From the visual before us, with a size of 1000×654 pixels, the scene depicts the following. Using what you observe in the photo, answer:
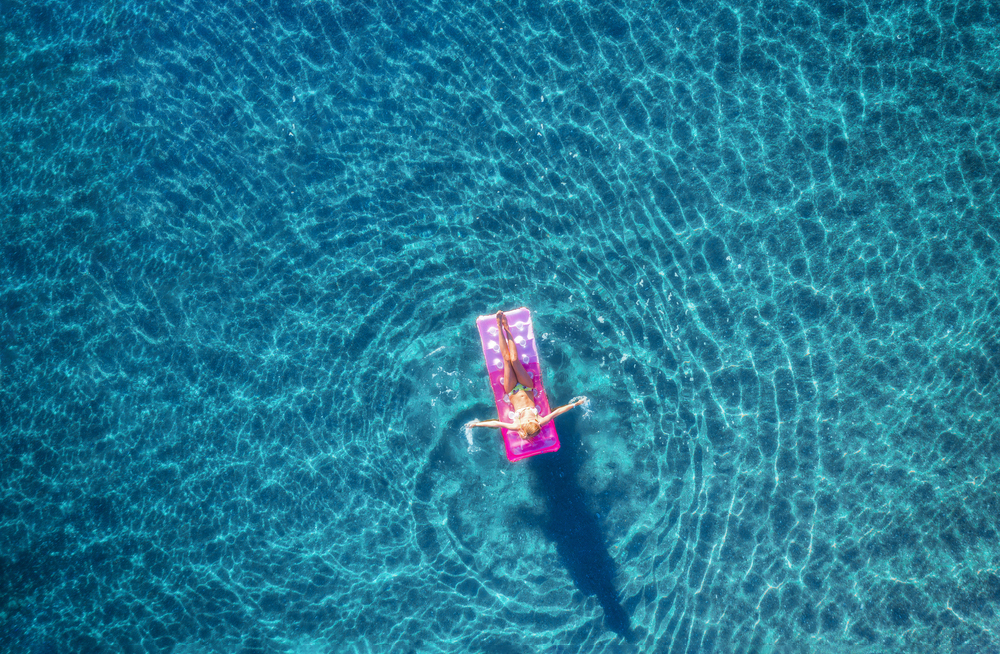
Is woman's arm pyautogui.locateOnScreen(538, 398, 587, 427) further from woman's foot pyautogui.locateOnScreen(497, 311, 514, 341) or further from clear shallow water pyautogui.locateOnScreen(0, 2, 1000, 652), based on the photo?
woman's foot pyautogui.locateOnScreen(497, 311, 514, 341)

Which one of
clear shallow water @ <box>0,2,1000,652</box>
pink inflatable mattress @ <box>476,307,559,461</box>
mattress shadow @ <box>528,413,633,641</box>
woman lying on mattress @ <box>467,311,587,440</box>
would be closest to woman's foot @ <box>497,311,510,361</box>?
woman lying on mattress @ <box>467,311,587,440</box>

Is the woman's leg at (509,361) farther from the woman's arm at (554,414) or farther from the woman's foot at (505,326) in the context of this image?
the woman's arm at (554,414)

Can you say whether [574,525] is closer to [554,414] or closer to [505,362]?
[554,414]

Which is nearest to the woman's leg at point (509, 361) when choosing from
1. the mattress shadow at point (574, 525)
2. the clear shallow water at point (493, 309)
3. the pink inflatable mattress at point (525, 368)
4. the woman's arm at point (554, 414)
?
the pink inflatable mattress at point (525, 368)

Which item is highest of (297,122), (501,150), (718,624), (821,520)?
(297,122)

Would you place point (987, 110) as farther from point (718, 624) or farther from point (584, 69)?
point (718, 624)

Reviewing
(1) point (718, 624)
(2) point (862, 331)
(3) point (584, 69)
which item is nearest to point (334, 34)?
(3) point (584, 69)
